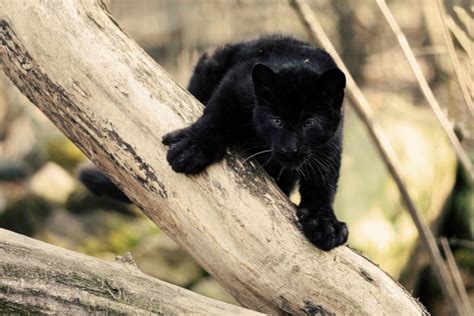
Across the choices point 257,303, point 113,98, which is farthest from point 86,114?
point 257,303

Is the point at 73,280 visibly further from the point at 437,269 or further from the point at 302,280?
the point at 437,269

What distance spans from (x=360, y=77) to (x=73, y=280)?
6345 mm

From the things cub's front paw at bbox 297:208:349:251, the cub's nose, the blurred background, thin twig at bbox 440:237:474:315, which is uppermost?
the cub's nose

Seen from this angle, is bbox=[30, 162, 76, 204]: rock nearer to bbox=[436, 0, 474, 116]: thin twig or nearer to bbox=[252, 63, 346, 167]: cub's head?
bbox=[252, 63, 346, 167]: cub's head

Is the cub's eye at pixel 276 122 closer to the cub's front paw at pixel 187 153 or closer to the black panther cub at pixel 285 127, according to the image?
the black panther cub at pixel 285 127

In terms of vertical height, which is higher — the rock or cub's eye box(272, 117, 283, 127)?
cub's eye box(272, 117, 283, 127)

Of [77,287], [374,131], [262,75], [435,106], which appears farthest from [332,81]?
[77,287]

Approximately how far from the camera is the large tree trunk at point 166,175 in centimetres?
305

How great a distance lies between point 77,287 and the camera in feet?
9.24

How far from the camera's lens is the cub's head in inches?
125

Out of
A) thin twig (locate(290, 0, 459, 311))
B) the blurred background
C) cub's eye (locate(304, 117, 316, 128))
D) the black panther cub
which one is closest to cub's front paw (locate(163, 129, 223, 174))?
the black panther cub

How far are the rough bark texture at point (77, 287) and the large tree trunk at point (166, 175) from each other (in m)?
0.24

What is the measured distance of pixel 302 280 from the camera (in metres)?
3.03

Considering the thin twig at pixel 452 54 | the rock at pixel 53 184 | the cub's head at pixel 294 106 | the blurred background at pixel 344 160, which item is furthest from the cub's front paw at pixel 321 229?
the rock at pixel 53 184
